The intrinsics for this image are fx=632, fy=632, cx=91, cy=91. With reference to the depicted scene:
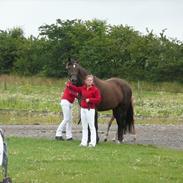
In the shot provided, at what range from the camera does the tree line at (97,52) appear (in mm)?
59750

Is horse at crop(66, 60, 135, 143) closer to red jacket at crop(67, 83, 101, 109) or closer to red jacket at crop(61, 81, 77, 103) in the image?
red jacket at crop(61, 81, 77, 103)

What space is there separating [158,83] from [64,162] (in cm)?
4468

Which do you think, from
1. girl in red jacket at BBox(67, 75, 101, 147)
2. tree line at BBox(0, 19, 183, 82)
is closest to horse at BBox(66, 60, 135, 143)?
girl in red jacket at BBox(67, 75, 101, 147)

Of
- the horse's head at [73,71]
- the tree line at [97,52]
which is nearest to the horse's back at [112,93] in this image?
the horse's head at [73,71]

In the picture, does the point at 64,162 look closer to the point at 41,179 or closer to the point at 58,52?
the point at 41,179

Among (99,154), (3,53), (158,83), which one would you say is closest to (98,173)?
(99,154)

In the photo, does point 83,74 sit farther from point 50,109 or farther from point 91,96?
point 50,109

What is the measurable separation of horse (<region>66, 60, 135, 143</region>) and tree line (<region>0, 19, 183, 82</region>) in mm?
34769

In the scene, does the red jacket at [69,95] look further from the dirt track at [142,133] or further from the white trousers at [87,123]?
the dirt track at [142,133]

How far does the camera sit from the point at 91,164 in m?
14.6

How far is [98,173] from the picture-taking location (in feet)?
43.7

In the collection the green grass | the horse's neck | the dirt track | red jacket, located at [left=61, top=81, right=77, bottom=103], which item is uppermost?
the horse's neck

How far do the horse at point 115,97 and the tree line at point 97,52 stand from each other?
34769mm

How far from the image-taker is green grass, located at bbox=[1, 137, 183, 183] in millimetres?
12758
